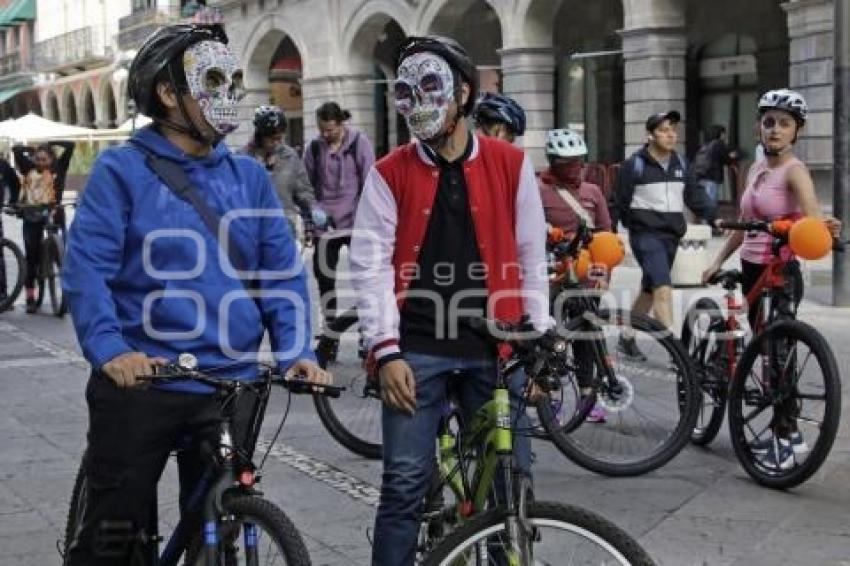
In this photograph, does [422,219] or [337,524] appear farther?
[337,524]

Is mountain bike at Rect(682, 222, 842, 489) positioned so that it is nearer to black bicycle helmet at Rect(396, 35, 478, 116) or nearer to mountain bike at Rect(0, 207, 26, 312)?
black bicycle helmet at Rect(396, 35, 478, 116)

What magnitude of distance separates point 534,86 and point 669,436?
1766 cm

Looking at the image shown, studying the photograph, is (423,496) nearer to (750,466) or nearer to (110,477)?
(110,477)

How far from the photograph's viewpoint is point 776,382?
5523 millimetres

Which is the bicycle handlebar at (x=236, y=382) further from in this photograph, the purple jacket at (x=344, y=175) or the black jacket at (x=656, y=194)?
the purple jacket at (x=344, y=175)

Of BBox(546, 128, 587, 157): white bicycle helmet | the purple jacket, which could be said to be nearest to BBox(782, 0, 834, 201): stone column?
the purple jacket

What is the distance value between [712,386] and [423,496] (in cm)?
284

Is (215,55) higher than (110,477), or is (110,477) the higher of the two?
(215,55)

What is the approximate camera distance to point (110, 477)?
3117 mm

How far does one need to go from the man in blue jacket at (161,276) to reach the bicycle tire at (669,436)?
2.73 meters

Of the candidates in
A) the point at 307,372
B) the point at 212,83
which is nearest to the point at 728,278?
the point at 307,372

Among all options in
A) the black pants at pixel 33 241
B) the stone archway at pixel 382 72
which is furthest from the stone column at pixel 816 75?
the stone archway at pixel 382 72

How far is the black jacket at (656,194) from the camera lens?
821 centimetres

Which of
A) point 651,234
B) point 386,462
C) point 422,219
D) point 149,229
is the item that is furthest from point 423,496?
point 651,234
